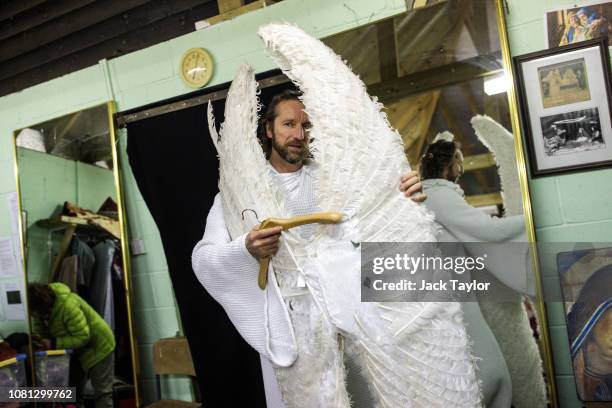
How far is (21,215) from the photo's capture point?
6.26ft

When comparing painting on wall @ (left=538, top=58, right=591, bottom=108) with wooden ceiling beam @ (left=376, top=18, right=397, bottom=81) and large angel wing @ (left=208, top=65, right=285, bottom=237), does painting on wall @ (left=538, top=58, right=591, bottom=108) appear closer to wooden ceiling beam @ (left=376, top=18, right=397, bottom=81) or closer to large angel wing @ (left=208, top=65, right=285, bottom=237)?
wooden ceiling beam @ (left=376, top=18, right=397, bottom=81)

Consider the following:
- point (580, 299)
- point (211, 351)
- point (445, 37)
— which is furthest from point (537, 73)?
point (211, 351)

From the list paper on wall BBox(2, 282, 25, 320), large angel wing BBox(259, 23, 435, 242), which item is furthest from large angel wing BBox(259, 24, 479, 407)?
paper on wall BBox(2, 282, 25, 320)

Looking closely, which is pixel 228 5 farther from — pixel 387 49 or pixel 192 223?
pixel 192 223

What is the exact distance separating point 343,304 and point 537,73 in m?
0.86

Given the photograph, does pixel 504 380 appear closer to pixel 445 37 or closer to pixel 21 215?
pixel 445 37

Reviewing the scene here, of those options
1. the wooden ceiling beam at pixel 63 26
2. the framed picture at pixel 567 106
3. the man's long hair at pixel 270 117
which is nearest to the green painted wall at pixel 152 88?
the wooden ceiling beam at pixel 63 26

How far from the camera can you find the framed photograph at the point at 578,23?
1.23 metres

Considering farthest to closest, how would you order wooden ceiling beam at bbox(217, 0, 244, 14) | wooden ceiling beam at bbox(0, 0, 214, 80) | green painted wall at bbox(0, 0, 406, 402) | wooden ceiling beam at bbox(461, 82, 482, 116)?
wooden ceiling beam at bbox(0, 0, 214, 80), wooden ceiling beam at bbox(217, 0, 244, 14), green painted wall at bbox(0, 0, 406, 402), wooden ceiling beam at bbox(461, 82, 482, 116)

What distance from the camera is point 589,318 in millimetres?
1137

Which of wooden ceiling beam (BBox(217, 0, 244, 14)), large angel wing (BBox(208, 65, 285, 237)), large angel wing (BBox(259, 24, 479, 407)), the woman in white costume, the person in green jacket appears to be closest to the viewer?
large angel wing (BBox(259, 24, 479, 407))

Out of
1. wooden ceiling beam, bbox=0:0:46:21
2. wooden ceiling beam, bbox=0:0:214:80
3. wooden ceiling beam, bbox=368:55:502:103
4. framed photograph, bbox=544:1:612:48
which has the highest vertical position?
wooden ceiling beam, bbox=0:0:46:21

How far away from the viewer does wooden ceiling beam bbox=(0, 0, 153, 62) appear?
1921mm

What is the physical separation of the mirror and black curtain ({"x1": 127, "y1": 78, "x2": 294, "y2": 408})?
0.55 ft
